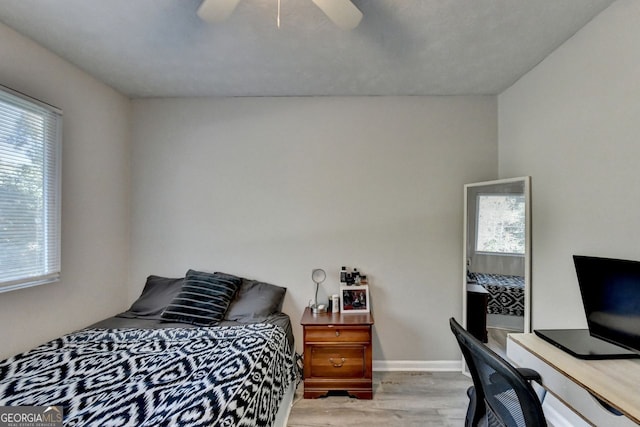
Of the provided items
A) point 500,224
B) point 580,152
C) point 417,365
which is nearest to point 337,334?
point 417,365

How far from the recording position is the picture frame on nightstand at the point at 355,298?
105 inches

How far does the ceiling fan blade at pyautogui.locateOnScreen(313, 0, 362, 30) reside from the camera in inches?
52.1

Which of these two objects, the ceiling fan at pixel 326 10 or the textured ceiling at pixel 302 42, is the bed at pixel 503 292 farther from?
the ceiling fan at pixel 326 10

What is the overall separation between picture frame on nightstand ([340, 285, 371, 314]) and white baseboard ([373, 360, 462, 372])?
59 centimetres

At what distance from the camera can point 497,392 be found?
1104 mm

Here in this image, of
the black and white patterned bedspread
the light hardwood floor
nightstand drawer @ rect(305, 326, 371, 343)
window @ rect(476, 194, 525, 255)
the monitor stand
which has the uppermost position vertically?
window @ rect(476, 194, 525, 255)

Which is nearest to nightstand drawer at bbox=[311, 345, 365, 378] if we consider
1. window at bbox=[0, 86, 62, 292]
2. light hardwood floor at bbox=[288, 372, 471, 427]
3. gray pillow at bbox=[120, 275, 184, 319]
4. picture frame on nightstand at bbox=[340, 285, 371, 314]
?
light hardwood floor at bbox=[288, 372, 471, 427]

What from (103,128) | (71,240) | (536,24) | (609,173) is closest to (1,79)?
(103,128)

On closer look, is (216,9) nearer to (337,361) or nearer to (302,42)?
(302,42)

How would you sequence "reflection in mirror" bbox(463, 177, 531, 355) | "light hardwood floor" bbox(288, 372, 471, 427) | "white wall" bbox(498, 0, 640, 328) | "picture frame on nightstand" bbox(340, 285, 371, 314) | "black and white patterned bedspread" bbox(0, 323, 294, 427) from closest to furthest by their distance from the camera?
"black and white patterned bedspread" bbox(0, 323, 294, 427)
"white wall" bbox(498, 0, 640, 328)
"light hardwood floor" bbox(288, 372, 471, 427)
"reflection in mirror" bbox(463, 177, 531, 355)
"picture frame on nightstand" bbox(340, 285, 371, 314)

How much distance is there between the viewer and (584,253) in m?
1.84

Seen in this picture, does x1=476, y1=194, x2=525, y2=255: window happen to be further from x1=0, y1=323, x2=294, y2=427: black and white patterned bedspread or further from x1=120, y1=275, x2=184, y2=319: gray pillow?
x1=120, y1=275, x2=184, y2=319: gray pillow

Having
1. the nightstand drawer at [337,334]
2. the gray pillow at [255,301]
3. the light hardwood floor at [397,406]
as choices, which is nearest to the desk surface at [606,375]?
the light hardwood floor at [397,406]

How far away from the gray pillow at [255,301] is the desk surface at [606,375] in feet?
6.18
